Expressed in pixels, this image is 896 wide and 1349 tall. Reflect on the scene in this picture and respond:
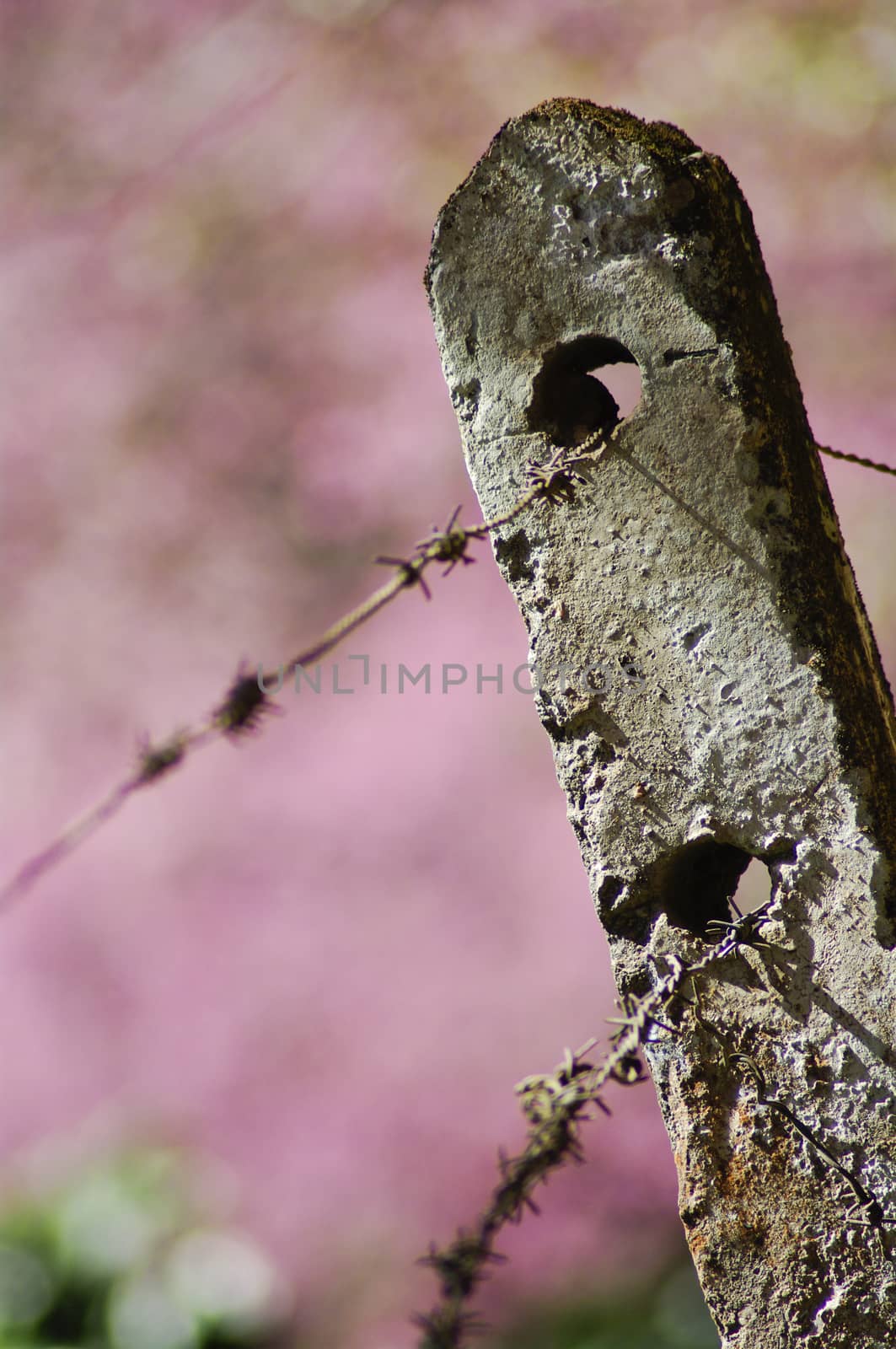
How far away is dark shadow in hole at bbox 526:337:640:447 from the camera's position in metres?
1.01

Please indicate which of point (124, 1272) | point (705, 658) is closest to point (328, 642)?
point (705, 658)

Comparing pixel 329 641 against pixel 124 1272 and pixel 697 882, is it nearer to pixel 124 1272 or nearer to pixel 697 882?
pixel 697 882

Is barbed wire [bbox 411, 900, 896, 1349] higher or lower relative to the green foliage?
lower

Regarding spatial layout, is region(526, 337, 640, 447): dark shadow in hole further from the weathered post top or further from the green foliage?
the green foliage

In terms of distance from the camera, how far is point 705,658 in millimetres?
945

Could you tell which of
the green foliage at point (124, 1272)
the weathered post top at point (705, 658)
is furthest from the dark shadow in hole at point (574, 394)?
the green foliage at point (124, 1272)

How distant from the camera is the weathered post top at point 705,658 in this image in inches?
34.9

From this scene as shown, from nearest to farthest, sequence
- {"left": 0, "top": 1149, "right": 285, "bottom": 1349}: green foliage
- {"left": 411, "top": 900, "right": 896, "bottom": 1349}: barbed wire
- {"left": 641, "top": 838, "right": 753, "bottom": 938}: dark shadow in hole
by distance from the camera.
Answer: {"left": 411, "top": 900, "right": 896, "bottom": 1349}: barbed wire < {"left": 641, "top": 838, "right": 753, "bottom": 938}: dark shadow in hole < {"left": 0, "top": 1149, "right": 285, "bottom": 1349}: green foliage

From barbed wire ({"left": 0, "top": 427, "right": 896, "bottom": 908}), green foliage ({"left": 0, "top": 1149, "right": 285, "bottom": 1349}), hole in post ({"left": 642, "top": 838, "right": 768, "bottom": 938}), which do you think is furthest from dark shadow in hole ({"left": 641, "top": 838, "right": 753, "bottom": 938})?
green foliage ({"left": 0, "top": 1149, "right": 285, "bottom": 1349})

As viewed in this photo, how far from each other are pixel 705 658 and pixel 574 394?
283 mm

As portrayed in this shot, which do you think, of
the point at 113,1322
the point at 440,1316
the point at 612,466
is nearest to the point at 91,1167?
the point at 113,1322

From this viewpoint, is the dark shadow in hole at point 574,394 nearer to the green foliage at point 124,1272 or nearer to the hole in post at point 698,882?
the hole in post at point 698,882

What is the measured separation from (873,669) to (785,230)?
81.1 inches

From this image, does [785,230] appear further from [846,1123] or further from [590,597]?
[846,1123]
